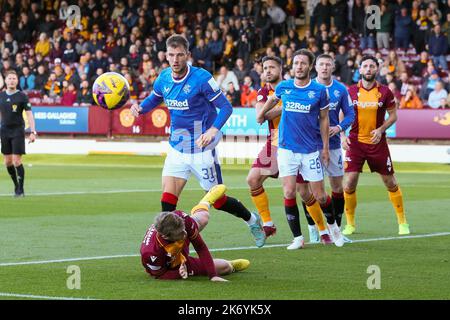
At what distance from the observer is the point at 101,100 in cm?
1309

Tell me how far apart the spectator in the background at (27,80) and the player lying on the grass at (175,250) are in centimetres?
2914

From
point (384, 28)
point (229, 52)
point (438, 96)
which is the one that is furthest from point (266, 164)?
point (229, 52)

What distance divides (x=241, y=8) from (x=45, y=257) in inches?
1100

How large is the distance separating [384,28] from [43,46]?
1362 centimetres

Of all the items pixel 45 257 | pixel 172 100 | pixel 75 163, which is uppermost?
pixel 172 100

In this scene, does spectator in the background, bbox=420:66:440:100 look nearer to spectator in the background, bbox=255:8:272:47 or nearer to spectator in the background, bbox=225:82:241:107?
spectator in the background, bbox=225:82:241:107

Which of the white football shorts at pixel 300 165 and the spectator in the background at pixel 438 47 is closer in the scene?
the white football shorts at pixel 300 165

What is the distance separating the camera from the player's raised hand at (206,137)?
1147cm

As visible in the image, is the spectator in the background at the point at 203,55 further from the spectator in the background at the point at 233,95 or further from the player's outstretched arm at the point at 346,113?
the player's outstretched arm at the point at 346,113

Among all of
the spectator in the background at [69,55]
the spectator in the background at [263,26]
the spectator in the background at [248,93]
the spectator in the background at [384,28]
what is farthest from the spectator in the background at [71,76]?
the spectator in the background at [384,28]

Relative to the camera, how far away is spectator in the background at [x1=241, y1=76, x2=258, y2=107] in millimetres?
32500

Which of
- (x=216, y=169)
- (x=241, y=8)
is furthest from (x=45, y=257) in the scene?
(x=241, y=8)

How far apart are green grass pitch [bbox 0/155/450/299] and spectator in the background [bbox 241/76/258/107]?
9.51 meters
